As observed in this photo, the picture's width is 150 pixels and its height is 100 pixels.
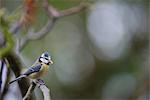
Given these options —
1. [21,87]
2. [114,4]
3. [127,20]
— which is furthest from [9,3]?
[21,87]

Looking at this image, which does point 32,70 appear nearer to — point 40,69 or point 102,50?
point 40,69

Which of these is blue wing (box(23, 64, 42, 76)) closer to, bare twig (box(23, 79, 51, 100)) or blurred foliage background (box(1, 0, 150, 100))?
bare twig (box(23, 79, 51, 100))

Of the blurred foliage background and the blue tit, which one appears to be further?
the blurred foliage background

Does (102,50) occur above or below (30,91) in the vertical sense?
above

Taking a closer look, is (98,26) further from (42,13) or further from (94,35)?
(42,13)

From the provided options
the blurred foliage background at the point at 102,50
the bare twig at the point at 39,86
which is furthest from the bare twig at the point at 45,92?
the blurred foliage background at the point at 102,50

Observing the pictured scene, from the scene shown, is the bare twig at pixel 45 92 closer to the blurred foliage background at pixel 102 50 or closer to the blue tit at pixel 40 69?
the blue tit at pixel 40 69

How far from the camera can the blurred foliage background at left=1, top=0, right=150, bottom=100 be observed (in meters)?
3.29

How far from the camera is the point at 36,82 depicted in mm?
790

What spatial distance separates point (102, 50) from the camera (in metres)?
3.54

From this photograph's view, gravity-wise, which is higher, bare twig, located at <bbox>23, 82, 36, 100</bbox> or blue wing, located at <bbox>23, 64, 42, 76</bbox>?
blue wing, located at <bbox>23, 64, 42, 76</bbox>

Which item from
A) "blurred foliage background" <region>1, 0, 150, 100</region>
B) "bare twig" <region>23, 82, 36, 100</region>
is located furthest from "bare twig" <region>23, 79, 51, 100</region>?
"blurred foliage background" <region>1, 0, 150, 100</region>

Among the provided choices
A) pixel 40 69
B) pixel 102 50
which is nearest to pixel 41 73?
pixel 40 69

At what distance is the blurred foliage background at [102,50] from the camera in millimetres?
3287
